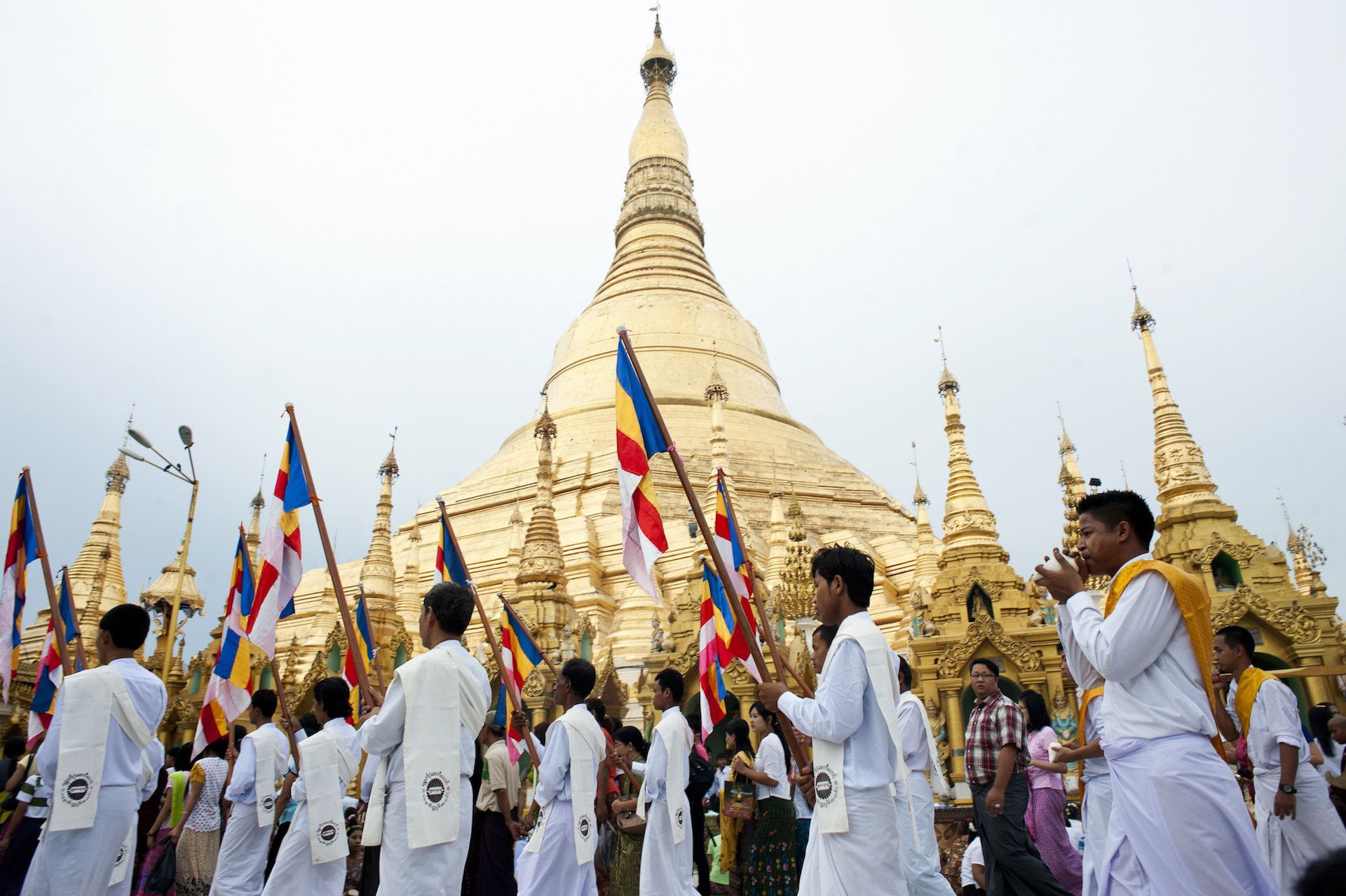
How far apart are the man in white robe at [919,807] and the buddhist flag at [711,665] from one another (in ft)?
6.83

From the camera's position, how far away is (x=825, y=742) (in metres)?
4.10

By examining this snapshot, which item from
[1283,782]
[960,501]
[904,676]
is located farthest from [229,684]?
[960,501]

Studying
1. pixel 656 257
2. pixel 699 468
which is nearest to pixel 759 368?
pixel 656 257

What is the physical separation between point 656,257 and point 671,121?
8405 millimetres

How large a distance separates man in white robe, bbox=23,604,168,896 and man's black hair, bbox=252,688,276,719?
176cm

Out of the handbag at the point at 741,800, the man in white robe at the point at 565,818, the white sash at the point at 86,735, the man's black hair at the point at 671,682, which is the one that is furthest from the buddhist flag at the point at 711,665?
the white sash at the point at 86,735

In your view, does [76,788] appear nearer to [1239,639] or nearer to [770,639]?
[770,639]

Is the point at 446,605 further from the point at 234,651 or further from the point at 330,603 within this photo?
the point at 330,603

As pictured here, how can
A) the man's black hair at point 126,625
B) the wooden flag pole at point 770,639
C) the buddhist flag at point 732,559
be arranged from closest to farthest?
the wooden flag pole at point 770,639 < the man's black hair at point 126,625 < the buddhist flag at point 732,559

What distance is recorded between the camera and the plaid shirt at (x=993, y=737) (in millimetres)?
5625

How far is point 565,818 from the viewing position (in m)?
5.89

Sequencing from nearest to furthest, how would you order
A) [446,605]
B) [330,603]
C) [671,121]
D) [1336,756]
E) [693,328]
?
1. [446,605]
2. [1336,756]
3. [330,603]
4. [693,328]
5. [671,121]

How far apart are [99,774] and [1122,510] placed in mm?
5501

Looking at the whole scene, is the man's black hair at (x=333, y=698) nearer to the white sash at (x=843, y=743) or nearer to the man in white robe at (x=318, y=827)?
the man in white robe at (x=318, y=827)
